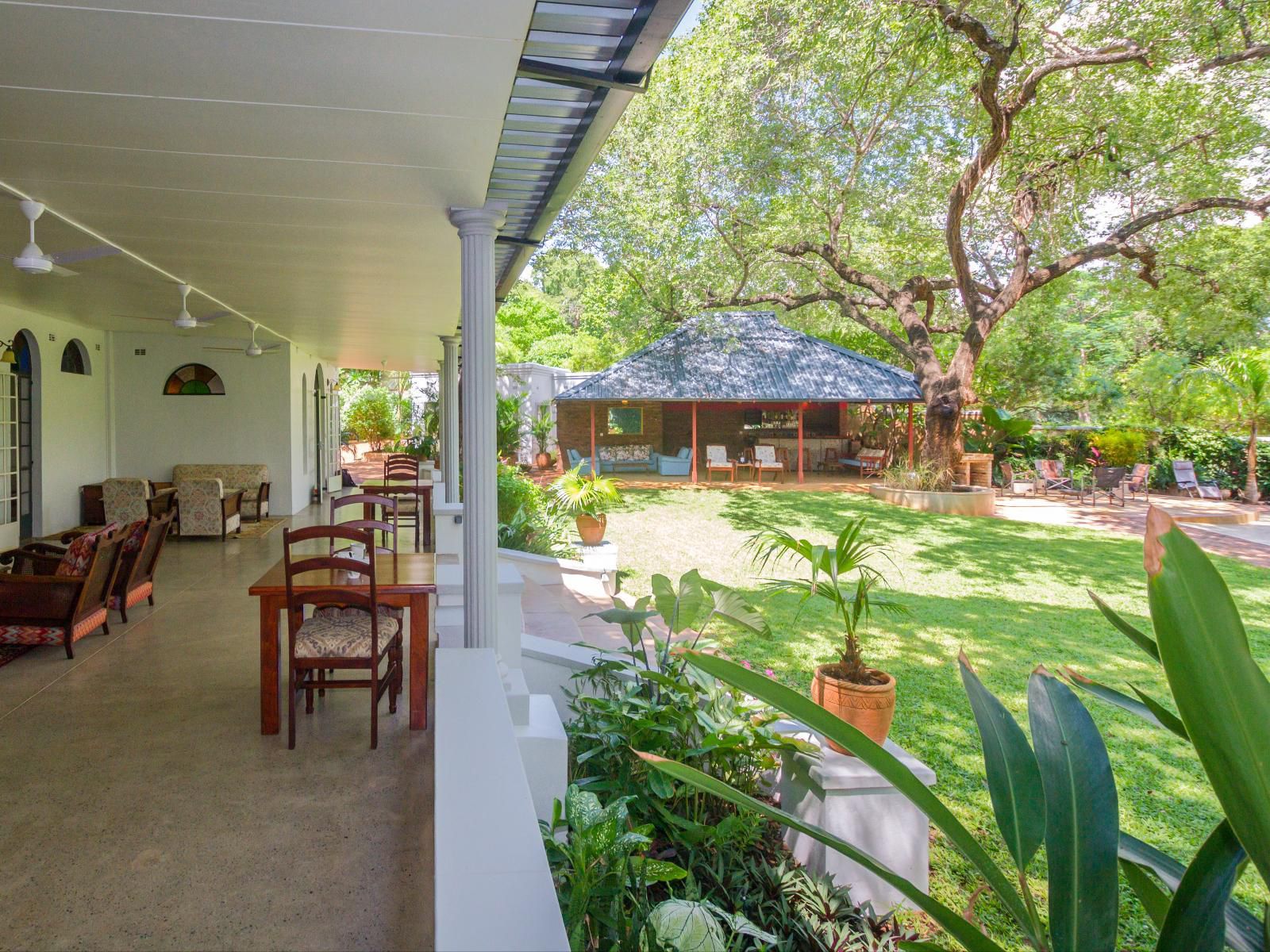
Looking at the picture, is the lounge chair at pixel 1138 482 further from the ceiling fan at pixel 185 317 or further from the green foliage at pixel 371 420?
the green foliage at pixel 371 420

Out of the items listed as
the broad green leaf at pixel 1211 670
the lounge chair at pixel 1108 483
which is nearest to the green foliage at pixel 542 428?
the lounge chair at pixel 1108 483

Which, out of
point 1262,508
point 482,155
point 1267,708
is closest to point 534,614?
point 482,155

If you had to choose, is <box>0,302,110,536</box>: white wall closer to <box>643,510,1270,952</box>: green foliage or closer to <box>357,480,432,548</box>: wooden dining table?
<box>357,480,432,548</box>: wooden dining table

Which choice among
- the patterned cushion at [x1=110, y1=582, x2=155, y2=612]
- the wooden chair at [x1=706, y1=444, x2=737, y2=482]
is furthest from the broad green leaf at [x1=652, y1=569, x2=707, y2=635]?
the wooden chair at [x1=706, y1=444, x2=737, y2=482]

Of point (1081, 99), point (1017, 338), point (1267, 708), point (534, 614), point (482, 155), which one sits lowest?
point (534, 614)

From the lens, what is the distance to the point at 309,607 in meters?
5.98

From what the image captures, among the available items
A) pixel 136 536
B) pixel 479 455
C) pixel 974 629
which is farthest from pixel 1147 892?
pixel 974 629

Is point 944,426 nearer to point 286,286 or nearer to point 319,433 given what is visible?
point 319,433

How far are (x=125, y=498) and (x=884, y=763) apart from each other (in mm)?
10772

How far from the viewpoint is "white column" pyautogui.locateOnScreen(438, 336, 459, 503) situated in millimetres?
9648

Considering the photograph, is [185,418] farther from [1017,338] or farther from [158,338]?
[1017,338]

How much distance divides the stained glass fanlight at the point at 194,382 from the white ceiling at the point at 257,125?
6278 mm

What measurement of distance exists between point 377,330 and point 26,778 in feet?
24.3

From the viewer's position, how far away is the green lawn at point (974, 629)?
4.61m
